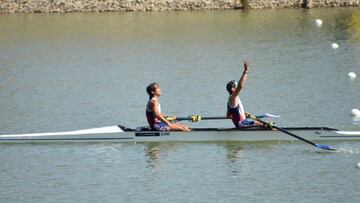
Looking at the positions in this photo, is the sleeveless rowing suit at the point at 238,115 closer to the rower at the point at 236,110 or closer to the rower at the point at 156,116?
the rower at the point at 236,110

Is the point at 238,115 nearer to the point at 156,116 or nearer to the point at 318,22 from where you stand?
the point at 156,116

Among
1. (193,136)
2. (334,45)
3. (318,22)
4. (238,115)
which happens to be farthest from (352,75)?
(318,22)

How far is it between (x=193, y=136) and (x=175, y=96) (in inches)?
214

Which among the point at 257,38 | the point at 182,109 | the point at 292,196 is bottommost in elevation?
the point at 292,196

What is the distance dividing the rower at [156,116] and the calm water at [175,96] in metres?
0.39

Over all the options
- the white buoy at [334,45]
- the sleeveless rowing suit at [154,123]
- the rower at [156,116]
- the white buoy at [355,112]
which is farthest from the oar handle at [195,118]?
the white buoy at [334,45]

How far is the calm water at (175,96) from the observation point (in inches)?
725

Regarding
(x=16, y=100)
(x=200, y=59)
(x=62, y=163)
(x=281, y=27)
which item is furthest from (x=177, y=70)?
(x=62, y=163)

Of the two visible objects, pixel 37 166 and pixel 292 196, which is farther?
pixel 37 166

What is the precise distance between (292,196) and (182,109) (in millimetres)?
7557

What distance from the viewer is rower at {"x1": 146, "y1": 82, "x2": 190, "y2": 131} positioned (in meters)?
21.1

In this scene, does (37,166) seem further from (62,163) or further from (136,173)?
(136,173)

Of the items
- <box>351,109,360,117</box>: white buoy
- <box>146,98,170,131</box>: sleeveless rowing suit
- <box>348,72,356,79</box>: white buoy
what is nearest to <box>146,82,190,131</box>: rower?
<box>146,98,170,131</box>: sleeveless rowing suit

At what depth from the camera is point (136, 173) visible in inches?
757
